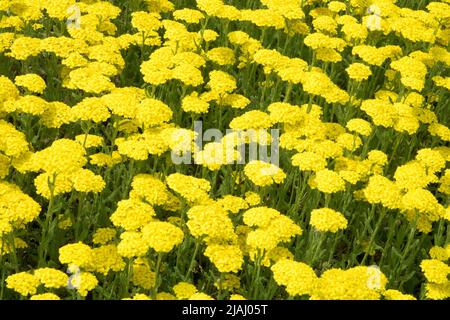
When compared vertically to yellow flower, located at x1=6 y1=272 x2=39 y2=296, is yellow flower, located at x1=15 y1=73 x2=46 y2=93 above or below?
above

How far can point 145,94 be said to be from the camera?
19.6 feet

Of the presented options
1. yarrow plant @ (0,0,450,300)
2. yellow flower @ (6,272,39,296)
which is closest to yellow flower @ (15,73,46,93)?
yarrow plant @ (0,0,450,300)

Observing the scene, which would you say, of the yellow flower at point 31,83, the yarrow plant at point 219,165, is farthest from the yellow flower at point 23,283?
the yellow flower at point 31,83

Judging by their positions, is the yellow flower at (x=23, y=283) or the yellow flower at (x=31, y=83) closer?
the yellow flower at (x=23, y=283)

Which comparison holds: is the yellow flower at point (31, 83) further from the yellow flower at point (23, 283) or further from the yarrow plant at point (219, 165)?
the yellow flower at point (23, 283)

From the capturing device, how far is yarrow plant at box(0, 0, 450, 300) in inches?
173

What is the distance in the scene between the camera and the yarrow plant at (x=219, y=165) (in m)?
4.38

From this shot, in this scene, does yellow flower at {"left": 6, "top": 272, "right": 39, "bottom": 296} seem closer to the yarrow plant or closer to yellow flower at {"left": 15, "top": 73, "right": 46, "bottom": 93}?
the yarrow plant

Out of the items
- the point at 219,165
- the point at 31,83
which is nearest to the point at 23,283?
the point at 219,165

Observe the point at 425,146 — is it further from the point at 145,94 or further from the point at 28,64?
the point at 28,64

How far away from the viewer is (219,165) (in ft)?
16.6

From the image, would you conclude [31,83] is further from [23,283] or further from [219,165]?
[23,283]
